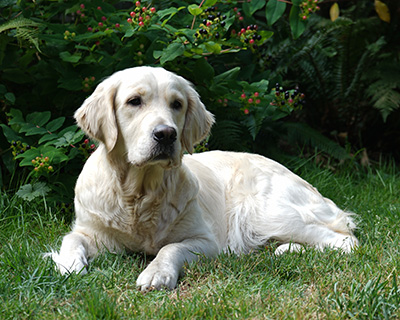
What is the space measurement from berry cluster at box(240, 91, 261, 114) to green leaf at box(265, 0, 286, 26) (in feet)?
1.88

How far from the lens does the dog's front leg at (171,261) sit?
2.77 m

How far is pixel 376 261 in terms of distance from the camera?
308 centimetres

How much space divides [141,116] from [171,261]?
2.67 ft

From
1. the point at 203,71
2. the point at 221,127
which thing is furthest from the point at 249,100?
the point at 221,127

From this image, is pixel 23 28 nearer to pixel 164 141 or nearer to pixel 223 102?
pixel 223 102

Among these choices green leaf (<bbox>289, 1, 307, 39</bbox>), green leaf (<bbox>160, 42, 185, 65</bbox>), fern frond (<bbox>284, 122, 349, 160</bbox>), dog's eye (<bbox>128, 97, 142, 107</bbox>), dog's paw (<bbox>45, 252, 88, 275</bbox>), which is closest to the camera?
dog's paw (<bbox>45, 252, 88, 275</bbox>)

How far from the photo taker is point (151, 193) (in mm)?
3234

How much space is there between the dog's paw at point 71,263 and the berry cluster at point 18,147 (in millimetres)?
1216

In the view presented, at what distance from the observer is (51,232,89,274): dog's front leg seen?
115 inches

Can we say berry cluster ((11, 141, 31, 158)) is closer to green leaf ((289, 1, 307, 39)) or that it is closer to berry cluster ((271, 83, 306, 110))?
berry cluster ((271, 83, 306, 110))

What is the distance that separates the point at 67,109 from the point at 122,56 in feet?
2.22

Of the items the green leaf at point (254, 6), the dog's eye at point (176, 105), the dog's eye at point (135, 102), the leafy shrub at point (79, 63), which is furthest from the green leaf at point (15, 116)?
the green leaf at point (254, 6)

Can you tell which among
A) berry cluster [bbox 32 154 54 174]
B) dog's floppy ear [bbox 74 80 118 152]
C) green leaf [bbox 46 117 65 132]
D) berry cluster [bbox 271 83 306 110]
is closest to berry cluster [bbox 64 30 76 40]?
green leaf [bbox 46 117 65 132]

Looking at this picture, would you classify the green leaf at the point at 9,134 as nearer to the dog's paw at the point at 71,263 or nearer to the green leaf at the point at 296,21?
the dog's paw at the point at 71,263
